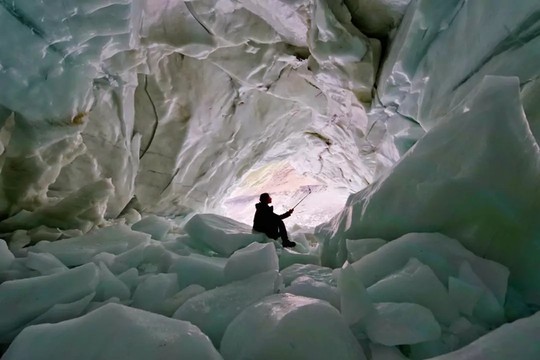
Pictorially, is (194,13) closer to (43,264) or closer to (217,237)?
(217,237)

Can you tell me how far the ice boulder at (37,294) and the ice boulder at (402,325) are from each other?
4.76ft

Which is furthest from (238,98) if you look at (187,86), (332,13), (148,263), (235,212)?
(235,212)

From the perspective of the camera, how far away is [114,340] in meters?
1.23

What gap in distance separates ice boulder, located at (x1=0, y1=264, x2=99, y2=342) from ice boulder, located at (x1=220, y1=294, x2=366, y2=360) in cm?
97

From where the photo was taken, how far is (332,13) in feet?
14.9

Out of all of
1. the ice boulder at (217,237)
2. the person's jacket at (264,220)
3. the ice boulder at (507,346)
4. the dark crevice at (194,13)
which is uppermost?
the dark crevice at (194,13)

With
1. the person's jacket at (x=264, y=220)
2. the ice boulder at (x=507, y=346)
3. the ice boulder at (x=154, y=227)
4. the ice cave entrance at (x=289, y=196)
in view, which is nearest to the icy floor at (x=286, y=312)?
the ice boulder at (x=507, y=346)

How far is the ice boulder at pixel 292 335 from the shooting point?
3.87ft

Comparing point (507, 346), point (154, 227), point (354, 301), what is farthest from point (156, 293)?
point (154, 227)

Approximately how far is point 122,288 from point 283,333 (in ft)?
3.85

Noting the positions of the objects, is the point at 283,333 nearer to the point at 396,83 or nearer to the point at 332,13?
the point at 396,83

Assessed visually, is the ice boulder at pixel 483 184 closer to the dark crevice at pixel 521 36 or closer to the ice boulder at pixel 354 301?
the ice boulder at pixel 354 301

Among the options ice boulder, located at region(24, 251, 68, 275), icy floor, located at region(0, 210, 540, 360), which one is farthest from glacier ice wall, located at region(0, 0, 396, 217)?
icy floor, located at region(0, 210, 540, 360)

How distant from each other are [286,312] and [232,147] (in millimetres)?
6498
